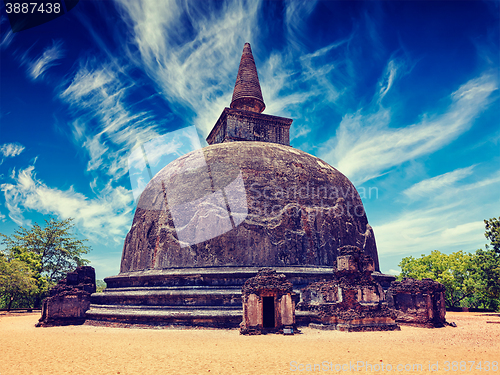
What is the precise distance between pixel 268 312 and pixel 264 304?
53cm

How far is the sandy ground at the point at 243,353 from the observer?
5184 mm

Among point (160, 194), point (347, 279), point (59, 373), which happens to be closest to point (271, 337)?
point (347, 279)

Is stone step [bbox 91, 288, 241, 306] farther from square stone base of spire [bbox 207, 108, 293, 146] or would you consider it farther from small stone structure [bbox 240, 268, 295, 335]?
square stone base of spire [bbox 207, 108, 293, 146]

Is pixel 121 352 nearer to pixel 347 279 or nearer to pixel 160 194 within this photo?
pixel 347 279

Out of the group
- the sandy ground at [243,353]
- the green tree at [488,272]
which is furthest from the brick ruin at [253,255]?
the green tree at [488,272]

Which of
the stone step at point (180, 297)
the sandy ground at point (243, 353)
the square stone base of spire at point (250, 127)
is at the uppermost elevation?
the square stone base of spire at point (250, 127)

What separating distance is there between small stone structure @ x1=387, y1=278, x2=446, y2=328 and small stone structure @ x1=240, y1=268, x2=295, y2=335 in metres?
4.85

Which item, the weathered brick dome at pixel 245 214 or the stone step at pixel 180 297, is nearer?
the stone step at pixel 180 297

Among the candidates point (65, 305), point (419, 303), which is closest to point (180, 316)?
point (65, 305)

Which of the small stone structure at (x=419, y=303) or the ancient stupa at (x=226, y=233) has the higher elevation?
the ancient stupa at (x=226, y=233)

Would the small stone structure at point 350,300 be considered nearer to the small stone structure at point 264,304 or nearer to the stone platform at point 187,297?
the stone platform at point 187,297

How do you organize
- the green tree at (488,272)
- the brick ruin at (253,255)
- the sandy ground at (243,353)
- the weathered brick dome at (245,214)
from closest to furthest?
the sandy ground at (243,353) < the brick ruin at (253,255) < the weathered brick dome at (245,214) < the green tree at (488,272)

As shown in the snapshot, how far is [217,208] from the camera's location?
12.2 metres

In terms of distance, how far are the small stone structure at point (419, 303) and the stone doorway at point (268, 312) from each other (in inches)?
192
